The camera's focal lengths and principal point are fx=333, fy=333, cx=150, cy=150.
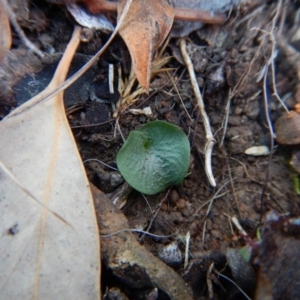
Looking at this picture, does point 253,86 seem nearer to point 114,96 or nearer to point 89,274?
point 114,96

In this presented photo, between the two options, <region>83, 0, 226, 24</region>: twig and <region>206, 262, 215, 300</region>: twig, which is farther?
<region>83, 0, 226, 24</region>: twig

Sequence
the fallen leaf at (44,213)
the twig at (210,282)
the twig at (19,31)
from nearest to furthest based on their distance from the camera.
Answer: the fallen leaf at (44,213) → the twig at (210,282) → the twig at (19,31)

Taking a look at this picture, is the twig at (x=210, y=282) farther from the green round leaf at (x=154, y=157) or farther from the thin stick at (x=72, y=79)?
the thin stick at (x=72, y=79)

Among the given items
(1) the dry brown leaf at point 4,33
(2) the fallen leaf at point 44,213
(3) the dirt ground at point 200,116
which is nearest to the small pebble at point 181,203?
(3) the dirt ground at point 200,116

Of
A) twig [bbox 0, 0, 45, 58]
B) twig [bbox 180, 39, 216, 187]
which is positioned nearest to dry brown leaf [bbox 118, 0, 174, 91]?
twig [bbox 180, 39, 216, 187]

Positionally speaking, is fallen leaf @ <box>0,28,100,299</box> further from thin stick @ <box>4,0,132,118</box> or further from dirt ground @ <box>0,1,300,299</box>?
dirt ground @ <box>0,1,300,299</box>

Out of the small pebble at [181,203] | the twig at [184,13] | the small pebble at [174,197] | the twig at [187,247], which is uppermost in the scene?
the twig at [184,13]

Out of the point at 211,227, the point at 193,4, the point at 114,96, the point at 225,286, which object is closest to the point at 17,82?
the point at 114,96

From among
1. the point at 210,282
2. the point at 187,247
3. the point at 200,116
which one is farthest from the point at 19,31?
the point at 210,282
